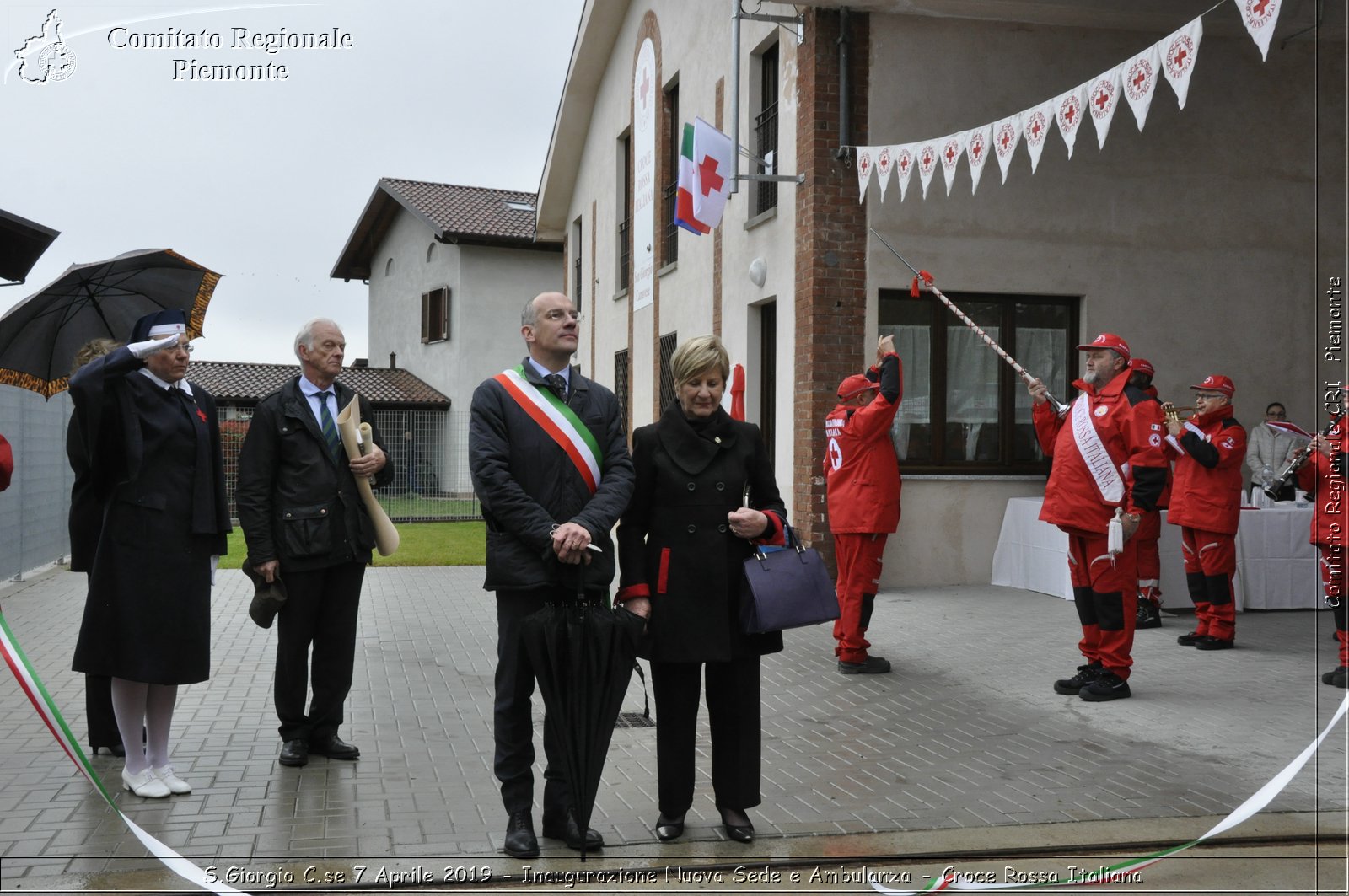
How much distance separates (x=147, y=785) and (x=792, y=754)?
115 inches

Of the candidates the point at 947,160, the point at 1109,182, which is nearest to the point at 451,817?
the point at 947,160

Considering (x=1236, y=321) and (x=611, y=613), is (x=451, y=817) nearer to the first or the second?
(x=611, y=613)

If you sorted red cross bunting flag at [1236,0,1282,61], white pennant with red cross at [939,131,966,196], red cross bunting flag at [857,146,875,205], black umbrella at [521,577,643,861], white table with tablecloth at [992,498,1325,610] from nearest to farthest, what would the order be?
black umbrella at [521,577,643,861] → red cross bunting flag at [1236,0,1282,61] → white pennant with red cross at [939,131,966,196] → white table with tablecloth at [992,498,1325,610] → red cross bunting flag at [857,146,875,205]

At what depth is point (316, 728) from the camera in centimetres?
583

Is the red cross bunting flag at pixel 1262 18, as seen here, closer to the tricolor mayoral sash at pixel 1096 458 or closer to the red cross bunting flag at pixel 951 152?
the tricolor mayoral sash at pixel 1096 458

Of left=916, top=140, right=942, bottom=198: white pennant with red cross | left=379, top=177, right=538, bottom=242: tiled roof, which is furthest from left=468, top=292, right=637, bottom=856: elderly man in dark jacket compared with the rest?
left=379, top=177, right=538, bottom=242: tiled roof

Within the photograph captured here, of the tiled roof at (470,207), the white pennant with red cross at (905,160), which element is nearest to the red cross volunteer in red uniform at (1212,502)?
the white pennant with red cross at (905,160)

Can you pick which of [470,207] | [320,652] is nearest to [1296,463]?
[320,652]

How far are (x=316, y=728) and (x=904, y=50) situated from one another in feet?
28.8

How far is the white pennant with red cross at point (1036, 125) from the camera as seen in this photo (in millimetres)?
8922

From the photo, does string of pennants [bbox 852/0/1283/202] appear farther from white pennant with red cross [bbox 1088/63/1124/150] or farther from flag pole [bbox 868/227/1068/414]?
flag pole [bbox 868/227/1068/414]

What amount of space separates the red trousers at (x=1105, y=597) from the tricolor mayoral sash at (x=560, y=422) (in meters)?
3.74

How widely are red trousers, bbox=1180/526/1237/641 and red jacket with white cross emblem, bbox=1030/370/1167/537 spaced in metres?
2.39

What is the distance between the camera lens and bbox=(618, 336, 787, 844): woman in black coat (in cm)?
459
